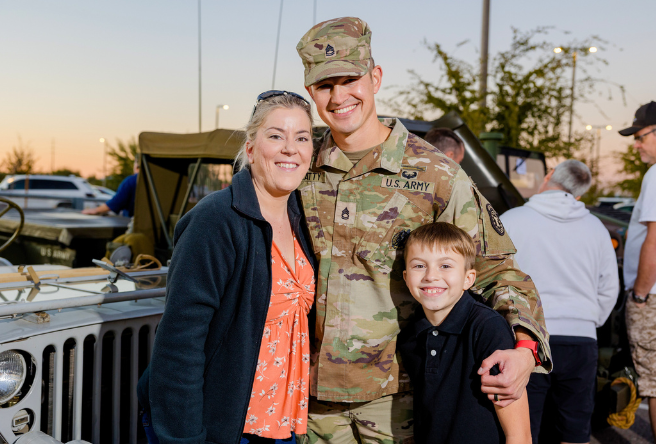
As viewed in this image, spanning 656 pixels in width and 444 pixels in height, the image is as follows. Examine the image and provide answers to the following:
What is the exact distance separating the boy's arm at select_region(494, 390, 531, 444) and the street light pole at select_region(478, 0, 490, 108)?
7950 mm

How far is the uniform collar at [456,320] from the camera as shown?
5.57 feet

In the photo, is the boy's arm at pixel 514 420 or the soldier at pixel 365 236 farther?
the soldier at pixel 365 236

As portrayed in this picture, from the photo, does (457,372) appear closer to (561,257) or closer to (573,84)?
(561,257)

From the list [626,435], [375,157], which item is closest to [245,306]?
[375,157]

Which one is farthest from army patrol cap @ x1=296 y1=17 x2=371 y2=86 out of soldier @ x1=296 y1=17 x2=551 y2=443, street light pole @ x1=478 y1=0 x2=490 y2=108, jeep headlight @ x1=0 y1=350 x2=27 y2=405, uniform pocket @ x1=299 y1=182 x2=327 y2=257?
street light pole @ x1=478 y1=0 x2=490 y2=108

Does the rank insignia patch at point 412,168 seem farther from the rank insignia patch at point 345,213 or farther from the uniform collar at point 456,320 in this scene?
Result: the uniform collar at point 456,320

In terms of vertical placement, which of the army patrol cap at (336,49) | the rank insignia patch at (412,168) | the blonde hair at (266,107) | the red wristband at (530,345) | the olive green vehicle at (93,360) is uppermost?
the army patrol cap at (336,49)

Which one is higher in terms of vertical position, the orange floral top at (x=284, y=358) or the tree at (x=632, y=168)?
the tree at (x=632, y=168)

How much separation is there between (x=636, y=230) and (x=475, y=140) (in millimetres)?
1189

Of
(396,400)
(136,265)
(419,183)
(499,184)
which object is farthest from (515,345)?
(499,184)

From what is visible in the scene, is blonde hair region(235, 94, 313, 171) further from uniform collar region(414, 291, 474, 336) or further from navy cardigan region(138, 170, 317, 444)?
uniform collar region(414, 291, 474, 336)

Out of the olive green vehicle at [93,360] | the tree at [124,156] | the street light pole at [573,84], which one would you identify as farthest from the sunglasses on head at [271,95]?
the tree at [124,156]

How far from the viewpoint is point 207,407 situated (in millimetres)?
1586

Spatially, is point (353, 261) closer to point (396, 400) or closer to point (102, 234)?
point (396, 400)
